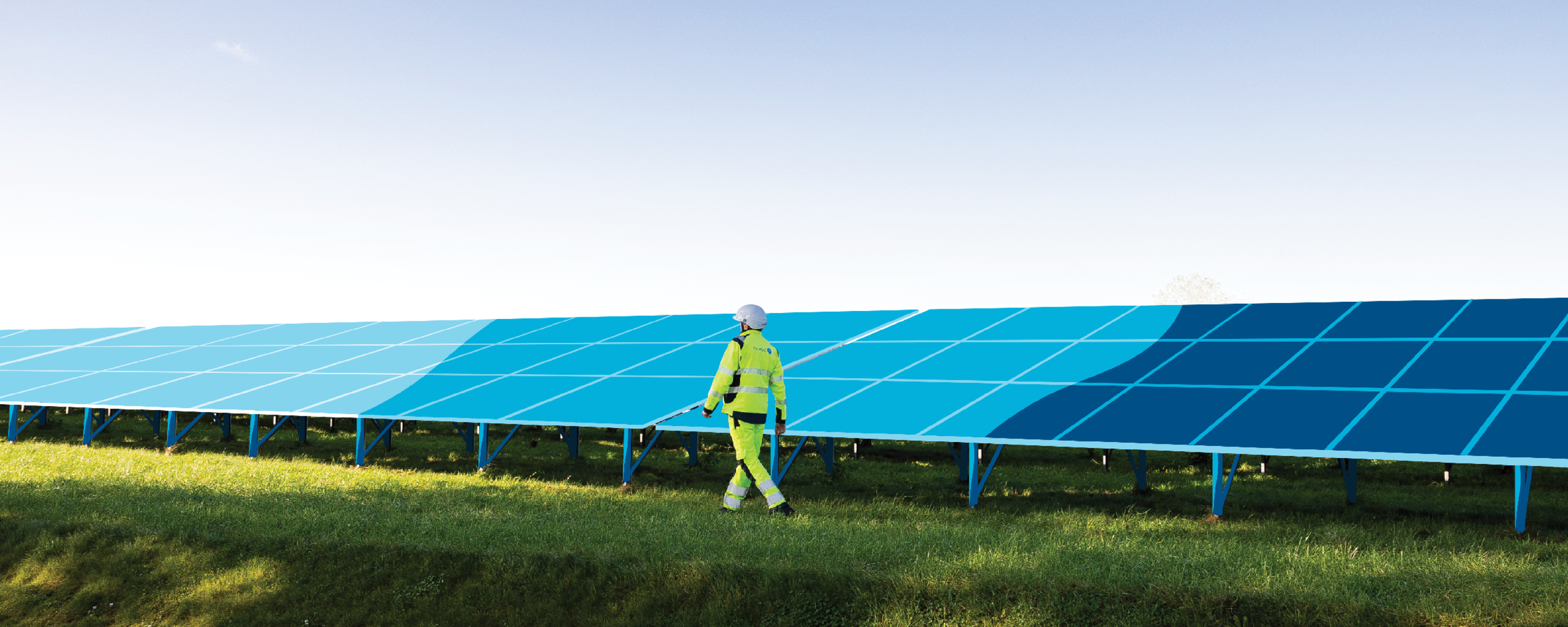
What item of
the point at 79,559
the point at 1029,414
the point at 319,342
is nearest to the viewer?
the point at 79,559

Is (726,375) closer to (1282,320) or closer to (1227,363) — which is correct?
(1227,363)

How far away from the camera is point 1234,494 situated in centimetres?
1608

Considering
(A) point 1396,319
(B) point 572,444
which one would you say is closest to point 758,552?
(B) point 572,444

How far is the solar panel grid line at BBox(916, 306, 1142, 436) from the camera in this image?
14.1 metres

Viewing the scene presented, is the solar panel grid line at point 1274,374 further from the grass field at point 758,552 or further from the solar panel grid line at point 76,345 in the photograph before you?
the solar panel grid line at point 76,345

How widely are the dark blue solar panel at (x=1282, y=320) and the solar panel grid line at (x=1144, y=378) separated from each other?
85 mm

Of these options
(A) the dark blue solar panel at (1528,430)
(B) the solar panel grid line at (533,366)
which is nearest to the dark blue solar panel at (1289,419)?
(A) the dark blue solar panel at (1528,430)

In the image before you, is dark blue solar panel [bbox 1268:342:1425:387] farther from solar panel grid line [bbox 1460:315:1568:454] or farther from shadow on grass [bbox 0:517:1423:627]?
shadow on grass [bbox 0:517:1423:627]

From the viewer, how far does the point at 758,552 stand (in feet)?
34.0

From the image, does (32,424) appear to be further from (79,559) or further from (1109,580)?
(1109,580)

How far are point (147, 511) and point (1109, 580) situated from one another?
474 inches

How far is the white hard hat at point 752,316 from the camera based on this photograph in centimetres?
1307

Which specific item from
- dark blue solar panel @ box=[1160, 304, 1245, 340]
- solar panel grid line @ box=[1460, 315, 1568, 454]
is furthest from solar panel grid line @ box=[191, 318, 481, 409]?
solar panel grid line @ box=[1460, 315, 1568, 454]

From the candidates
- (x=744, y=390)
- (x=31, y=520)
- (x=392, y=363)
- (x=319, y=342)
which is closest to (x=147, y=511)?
(x=31, y=520)
